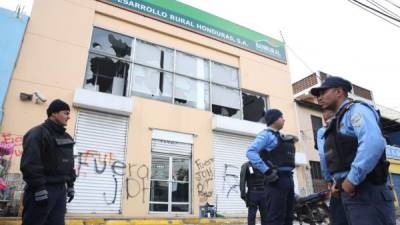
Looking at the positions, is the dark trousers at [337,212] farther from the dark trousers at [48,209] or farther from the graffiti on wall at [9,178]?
the graffiti on wall at [9,178]

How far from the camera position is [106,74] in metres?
9.91

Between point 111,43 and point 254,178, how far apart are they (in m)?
7.34

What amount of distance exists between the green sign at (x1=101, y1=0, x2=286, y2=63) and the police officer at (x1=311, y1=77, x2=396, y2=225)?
390 inches

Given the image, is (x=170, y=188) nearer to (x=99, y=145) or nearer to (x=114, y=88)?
(x=99, y=145)

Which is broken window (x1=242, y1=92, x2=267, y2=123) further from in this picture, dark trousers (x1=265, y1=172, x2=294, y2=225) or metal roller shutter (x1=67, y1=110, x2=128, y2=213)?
dark trousers (x1=265, y1=172, x2=294, y2=225)

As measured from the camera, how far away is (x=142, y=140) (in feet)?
31.2

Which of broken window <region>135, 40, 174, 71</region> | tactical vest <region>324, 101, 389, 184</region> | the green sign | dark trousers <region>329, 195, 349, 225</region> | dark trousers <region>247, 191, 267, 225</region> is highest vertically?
the green sign

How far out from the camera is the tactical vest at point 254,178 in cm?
521

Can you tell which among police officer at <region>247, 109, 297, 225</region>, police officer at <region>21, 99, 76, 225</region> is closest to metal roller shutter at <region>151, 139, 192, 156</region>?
police officer at <region>21, 99, 76, 225</region>

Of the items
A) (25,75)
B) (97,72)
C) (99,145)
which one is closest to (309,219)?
(99,145)

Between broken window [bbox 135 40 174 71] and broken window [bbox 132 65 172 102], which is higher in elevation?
broken window [bbox 135 40 174 71]

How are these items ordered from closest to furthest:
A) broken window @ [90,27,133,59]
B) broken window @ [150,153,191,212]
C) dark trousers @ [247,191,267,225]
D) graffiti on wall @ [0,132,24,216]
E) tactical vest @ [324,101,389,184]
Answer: tactical vest @ [324,101,389,184] < dark trousers @ [247,191,267,225] < graffiti on wall @ [0,132,24,216] < broken window @ [150,153,191,212] < broken window @ [90,27,133,59]

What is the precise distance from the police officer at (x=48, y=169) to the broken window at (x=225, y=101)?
8.40 meters

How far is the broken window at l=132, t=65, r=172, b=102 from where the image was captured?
10.4 m
